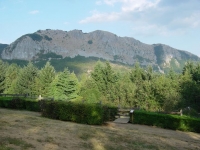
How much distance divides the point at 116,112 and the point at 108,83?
124 feet

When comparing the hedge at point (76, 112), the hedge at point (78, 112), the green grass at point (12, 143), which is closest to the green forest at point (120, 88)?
the hedge at point (76, 112)

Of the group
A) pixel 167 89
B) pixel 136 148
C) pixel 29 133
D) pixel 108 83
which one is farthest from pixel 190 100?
pixel 29 133

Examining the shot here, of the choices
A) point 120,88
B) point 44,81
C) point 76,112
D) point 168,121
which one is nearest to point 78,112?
point 76,112

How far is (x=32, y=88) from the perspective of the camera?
59.8 meters

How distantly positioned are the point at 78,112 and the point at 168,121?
9313 mm

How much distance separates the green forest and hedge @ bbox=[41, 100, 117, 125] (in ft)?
86.5

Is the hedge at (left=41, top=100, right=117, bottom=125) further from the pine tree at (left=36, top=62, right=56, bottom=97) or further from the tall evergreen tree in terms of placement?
the tall evergreen tree

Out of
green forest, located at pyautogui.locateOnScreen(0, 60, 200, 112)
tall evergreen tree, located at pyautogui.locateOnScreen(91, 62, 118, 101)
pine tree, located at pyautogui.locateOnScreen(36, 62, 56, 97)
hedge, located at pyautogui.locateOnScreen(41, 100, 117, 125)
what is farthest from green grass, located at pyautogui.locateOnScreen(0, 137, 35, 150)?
tall evergreen tree, located at pyautogui.locateOnScreen(91, 62, 118, 101)

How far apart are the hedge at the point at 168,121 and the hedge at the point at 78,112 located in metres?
4.96

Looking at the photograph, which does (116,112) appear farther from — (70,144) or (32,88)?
(32,88)

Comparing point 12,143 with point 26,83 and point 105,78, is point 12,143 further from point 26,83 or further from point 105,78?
point 105,78

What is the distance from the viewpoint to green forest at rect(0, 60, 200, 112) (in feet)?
151

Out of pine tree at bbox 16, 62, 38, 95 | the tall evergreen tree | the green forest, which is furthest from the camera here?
the tall evergreen tree

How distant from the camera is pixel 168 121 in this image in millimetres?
21281
